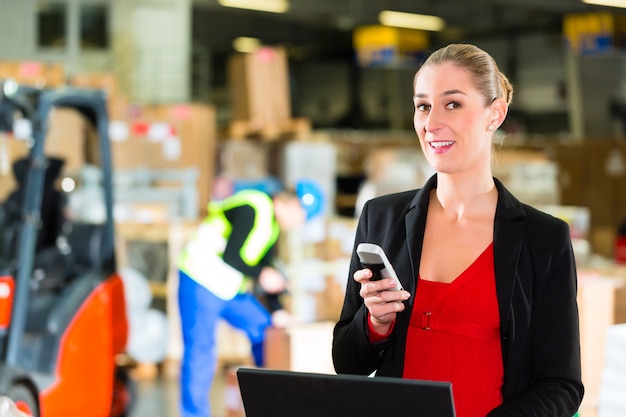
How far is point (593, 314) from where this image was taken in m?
3.87

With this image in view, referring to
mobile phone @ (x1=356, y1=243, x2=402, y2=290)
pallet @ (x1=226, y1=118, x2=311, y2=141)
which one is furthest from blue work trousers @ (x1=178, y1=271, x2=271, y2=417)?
pallet @ (x1=226, y1=118, x2=311, y2=141)

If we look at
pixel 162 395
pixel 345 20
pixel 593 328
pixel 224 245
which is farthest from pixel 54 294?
pixel 345 20

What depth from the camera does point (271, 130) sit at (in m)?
10.7

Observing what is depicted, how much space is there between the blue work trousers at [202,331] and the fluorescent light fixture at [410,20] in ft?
56.8

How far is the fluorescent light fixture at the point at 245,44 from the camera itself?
1078 inches

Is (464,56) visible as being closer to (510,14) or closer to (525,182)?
(525,182)

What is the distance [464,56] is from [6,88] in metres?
4.07

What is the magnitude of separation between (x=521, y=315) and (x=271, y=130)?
8806mm

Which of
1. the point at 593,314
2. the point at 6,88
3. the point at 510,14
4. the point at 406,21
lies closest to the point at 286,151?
the point at 6,88

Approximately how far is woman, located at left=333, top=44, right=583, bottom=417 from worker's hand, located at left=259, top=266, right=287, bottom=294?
365 centimetres

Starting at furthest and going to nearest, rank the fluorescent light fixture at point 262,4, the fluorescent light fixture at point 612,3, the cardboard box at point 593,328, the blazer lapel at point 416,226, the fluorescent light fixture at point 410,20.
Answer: the fluorescent light fixture at point 410,20 < the fluorescent light fixture at point 262,4 < the fluorescent light fixture at point 612,3 < the cardboard box at point 593,328 < the blazer lapel at point 416,226

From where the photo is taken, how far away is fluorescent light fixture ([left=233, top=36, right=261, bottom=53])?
2737cm

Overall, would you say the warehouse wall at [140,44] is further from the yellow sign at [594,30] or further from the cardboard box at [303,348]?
the cardboard box at [303,348]

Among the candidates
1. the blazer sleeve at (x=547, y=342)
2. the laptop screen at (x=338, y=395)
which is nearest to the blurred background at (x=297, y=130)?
the blazer sleeve at (x=547, y=342)
